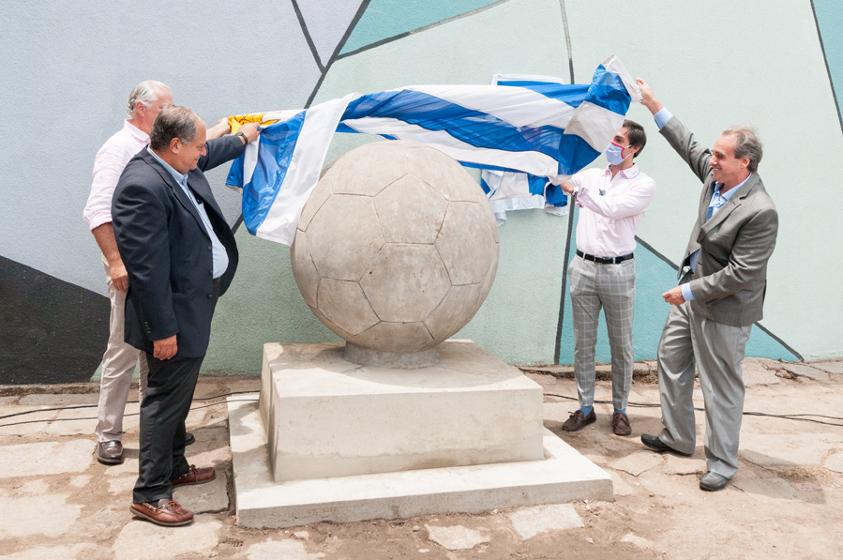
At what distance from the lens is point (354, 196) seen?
374cm

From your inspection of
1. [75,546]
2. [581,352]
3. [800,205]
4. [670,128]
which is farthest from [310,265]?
[800,205]

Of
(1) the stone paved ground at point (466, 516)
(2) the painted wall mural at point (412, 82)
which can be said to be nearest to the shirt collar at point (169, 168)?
(1) the stone paved ground at point (466, 516)

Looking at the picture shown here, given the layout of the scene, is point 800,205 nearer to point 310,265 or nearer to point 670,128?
point 670,128

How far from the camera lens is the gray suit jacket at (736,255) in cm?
383

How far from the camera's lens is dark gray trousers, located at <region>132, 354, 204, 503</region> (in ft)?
10.7

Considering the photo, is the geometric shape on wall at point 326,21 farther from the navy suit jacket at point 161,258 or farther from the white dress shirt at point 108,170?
the navy suit jacket at point 161,258

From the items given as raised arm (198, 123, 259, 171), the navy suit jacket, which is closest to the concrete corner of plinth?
the navy suit jacket

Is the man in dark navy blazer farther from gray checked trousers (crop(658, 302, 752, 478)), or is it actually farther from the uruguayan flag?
gray checked trousers (crop(658, 302, 752, 478))

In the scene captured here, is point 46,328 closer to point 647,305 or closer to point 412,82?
point 412,82

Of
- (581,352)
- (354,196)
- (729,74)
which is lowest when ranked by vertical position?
(581,352)

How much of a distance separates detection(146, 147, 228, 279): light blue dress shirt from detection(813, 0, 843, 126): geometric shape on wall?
19.8ft

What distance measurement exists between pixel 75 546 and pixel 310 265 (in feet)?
5.57

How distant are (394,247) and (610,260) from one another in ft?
5.60

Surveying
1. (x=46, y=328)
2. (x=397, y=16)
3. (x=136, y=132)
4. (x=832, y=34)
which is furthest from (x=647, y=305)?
(x=46, y=328)
